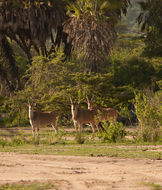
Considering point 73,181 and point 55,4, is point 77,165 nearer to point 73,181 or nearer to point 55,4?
point 73,181

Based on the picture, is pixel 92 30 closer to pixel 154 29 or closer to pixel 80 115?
pixel 154 29

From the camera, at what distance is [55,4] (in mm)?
28797

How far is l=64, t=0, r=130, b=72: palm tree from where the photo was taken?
26.2m

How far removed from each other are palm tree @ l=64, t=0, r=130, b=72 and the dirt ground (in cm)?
1716

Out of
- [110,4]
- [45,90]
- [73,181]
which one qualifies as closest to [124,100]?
[45,90]

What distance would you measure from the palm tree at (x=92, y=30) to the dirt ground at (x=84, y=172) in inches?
675

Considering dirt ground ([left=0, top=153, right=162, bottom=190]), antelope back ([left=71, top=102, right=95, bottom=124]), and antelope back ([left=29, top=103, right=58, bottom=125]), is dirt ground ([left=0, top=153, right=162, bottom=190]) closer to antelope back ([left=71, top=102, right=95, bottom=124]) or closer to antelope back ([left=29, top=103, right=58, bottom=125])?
antelope back ([left=71, top=102, right=95, bottom=124])

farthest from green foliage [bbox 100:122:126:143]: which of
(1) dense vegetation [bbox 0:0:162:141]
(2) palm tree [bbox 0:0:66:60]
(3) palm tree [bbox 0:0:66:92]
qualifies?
(2) palm tree [bbox 0:0:66:60]

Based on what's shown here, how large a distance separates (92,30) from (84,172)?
1942cm

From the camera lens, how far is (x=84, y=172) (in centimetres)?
744

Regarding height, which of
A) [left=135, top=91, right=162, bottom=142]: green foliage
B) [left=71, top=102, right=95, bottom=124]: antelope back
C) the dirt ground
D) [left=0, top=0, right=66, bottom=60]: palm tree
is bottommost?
[left=71, top=102, right=95, bottom=124]: antelope back

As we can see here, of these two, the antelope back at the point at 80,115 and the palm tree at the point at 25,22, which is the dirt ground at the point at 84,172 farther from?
the palm tree at the point at 25,22

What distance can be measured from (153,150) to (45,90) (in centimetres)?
1370

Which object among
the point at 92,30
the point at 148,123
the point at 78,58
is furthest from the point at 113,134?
the point at 78,58
